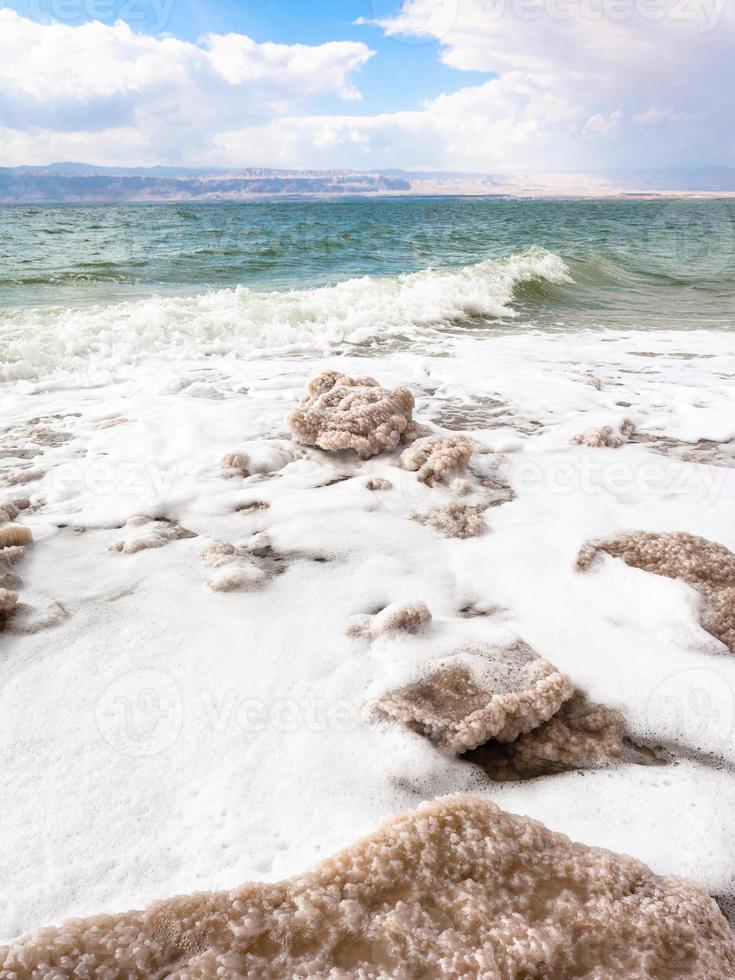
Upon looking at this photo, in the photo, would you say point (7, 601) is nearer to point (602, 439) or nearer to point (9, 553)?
point (9, 553)

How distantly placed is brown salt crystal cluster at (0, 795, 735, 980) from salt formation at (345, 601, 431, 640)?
0.94 metres

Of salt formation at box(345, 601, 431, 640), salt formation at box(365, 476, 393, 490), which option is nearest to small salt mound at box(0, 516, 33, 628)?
salt formation at box(345, 601, 431, 640)

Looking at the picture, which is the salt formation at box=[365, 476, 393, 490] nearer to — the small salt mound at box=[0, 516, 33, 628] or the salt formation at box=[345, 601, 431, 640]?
the salt formation at box=[345, 601, 431, 640]

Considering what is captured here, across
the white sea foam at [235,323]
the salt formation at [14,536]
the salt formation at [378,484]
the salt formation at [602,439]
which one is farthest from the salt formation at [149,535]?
the white sea foam at [235,323]

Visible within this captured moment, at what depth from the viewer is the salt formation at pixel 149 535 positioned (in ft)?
9.61

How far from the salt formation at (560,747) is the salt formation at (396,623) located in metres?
0.55

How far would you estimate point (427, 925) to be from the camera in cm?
128

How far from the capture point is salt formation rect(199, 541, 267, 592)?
103 inches

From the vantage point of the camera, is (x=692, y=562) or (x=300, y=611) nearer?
(x=300, y=611)

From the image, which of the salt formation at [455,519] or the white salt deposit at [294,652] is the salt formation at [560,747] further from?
the salt formation at [455,519]

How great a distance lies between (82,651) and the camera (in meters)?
2.27

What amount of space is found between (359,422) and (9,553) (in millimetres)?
2091

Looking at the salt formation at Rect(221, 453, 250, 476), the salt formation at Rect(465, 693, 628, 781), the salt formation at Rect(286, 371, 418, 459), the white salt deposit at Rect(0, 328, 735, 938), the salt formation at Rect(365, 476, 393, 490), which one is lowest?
the salt formation at Rect(465, 693, 628, 781)

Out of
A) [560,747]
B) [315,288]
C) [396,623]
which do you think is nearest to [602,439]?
[396,623]
